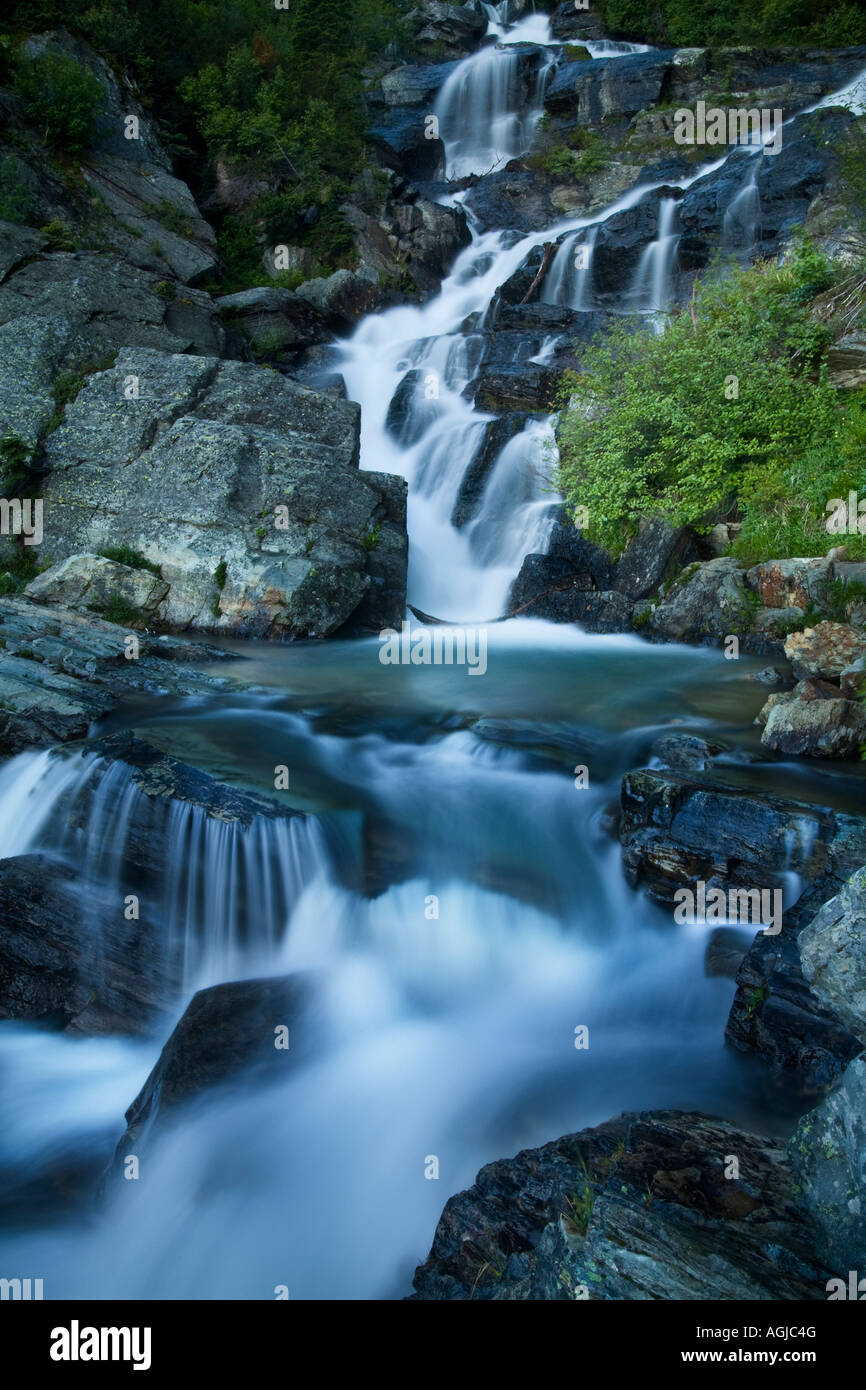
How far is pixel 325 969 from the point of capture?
19.0 feet

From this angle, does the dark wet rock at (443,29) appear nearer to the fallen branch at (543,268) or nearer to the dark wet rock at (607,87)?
the dark wet rock at (607,87)

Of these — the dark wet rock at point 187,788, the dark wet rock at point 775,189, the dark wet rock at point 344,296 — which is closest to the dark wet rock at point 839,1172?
the dark wet rock at point 187,788

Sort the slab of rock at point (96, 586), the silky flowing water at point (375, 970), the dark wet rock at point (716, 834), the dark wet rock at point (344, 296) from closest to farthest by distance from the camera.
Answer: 1. the silky flowing water at point (375, 970)
2. the dark wet rock at point (716, 834)
3. the slab of rock at point (96, 586)
4. the dark wet rock at point (344, 296)

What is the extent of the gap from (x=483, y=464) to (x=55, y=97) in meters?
11.7

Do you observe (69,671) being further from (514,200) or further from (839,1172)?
(514,200)

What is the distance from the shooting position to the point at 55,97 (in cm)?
1688

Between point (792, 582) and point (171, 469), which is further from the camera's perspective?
point (171, 469)

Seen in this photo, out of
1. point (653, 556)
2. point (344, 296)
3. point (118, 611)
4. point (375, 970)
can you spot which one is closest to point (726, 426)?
point (653, 556)

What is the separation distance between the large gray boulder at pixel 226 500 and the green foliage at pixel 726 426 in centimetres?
349

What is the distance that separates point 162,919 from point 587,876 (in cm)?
324

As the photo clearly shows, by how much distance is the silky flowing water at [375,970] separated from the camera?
14.2 ft
